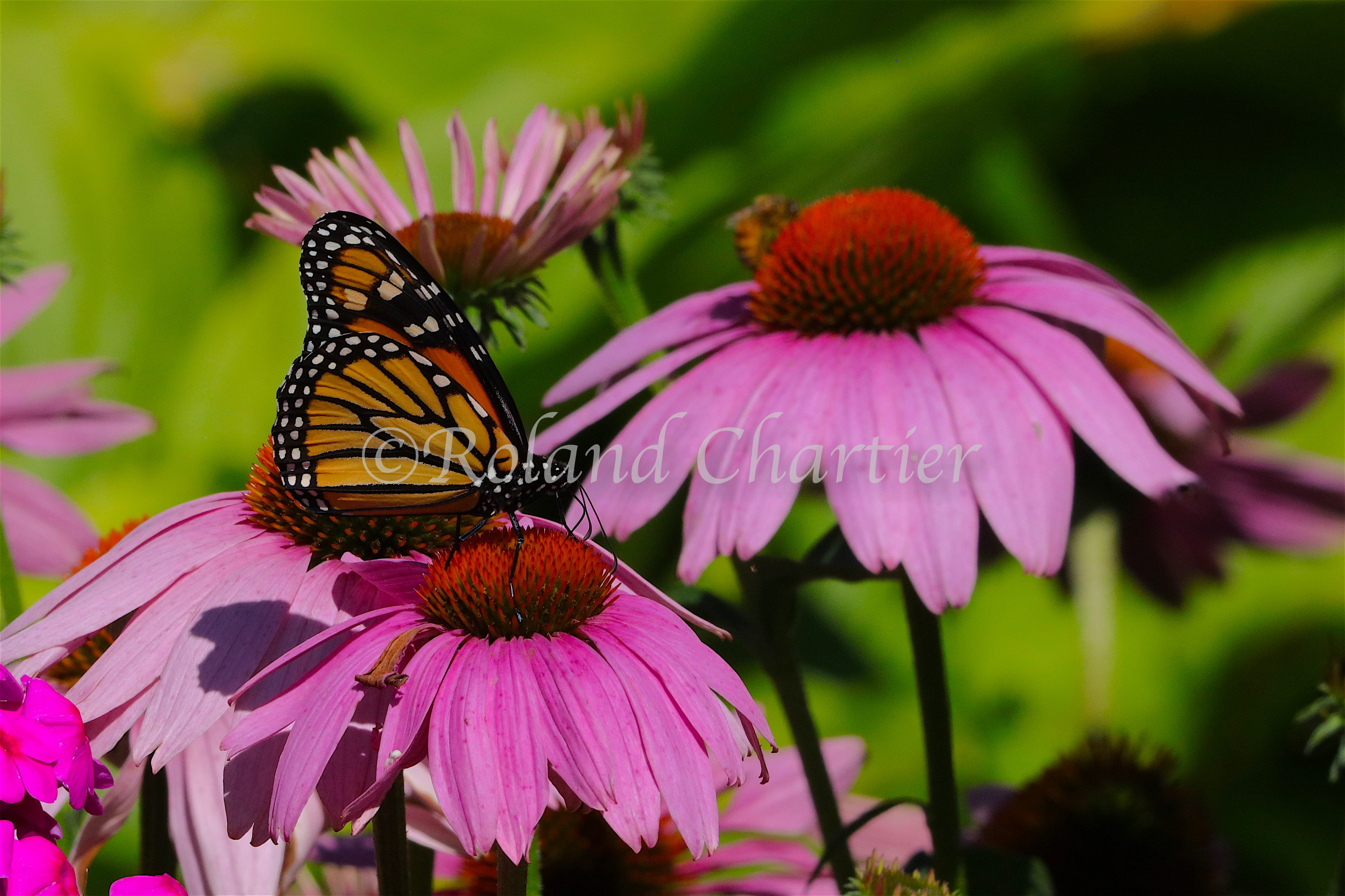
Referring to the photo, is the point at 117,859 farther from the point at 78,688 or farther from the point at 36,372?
the point at 78,688

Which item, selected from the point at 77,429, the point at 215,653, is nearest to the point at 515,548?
the point at 215,653

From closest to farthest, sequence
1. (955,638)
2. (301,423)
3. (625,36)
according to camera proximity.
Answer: (301,423) → (955,638) → (625,36)

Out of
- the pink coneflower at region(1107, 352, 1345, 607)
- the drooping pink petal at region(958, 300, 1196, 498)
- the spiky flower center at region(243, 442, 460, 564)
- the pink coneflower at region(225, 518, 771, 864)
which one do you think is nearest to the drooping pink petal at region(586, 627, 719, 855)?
the pink coneflower at region(225, 518, 771, 864)

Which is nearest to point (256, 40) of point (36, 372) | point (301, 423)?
point (36, 372)

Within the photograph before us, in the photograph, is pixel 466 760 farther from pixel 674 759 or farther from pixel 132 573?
pixel 132 573

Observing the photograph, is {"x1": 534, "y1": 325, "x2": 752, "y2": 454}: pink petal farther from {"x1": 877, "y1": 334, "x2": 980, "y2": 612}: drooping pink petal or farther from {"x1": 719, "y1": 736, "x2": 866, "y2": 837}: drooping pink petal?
{"x1": 719, "y1": 736, "x2": 866, "y2": 837}: drooping pink petal

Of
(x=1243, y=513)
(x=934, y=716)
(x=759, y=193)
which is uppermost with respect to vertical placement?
(x=759, y=193)
